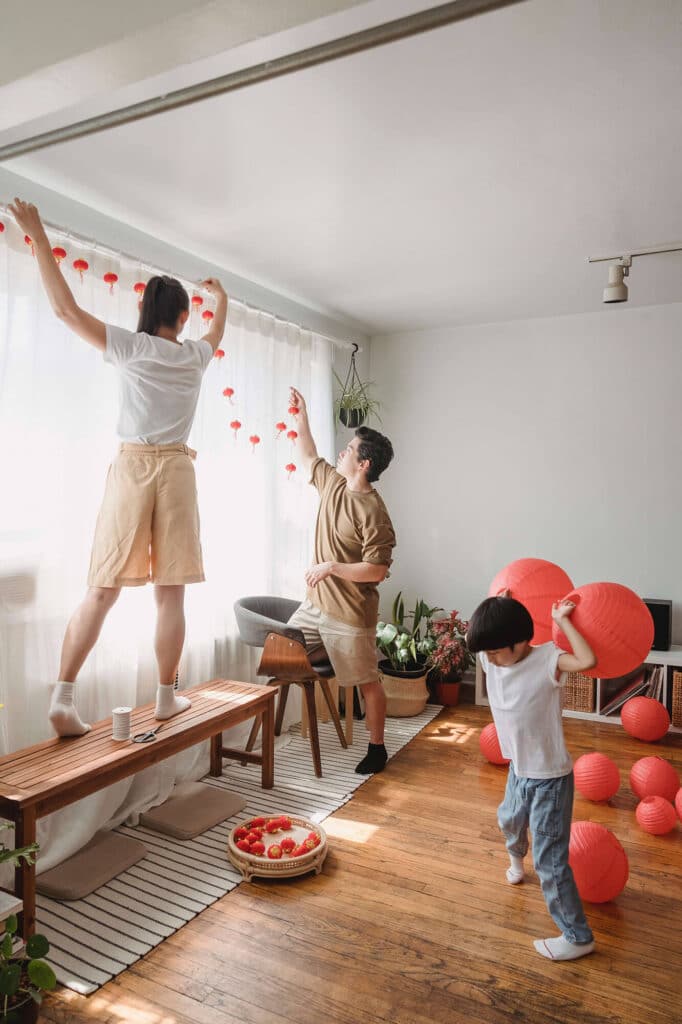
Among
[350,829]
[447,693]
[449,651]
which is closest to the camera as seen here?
[350,829]

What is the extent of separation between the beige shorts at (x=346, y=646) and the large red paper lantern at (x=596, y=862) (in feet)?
4.24

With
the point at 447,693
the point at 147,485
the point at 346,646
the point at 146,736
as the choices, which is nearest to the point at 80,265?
the point at 147,485

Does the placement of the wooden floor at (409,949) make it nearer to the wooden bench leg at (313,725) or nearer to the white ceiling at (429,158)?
the wooden bench leg at (313,725)

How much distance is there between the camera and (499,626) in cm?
206

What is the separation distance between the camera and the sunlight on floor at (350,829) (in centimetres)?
280

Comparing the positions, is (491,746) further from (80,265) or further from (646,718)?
(80,265)

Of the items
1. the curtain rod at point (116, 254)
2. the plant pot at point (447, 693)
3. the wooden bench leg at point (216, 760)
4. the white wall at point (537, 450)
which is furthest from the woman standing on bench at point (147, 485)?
the white wall at point (537, 450)

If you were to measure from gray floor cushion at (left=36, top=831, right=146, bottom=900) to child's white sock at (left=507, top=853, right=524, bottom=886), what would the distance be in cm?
135

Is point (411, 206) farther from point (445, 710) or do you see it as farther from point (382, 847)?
point (445, 710)

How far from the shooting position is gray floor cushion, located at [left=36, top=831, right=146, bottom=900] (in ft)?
7.86

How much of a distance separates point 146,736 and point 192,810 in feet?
2.08

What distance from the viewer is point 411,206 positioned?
2.89 metres

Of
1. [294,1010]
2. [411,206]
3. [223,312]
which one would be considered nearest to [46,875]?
[294,1010]

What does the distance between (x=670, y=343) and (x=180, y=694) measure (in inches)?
138
